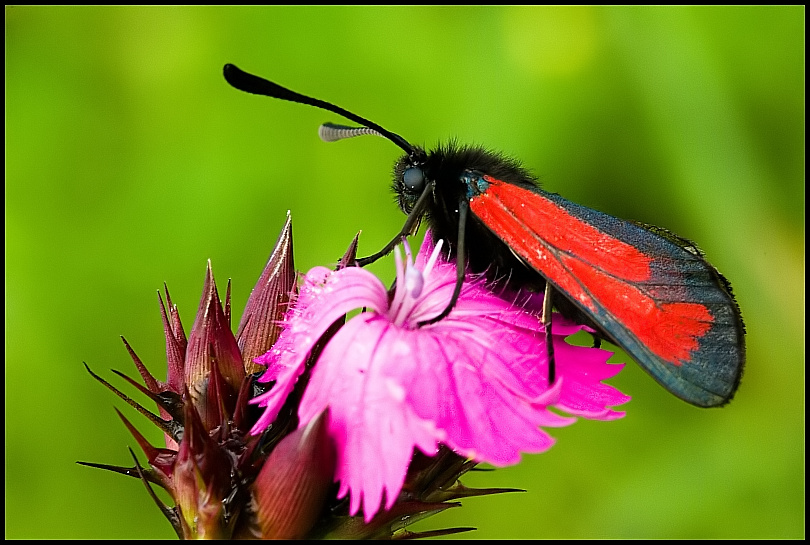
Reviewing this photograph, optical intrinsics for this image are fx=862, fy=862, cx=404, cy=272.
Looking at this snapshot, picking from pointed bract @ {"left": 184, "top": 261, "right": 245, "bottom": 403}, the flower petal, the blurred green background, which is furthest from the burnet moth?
the blurred green background

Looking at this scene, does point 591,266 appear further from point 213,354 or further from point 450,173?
point 213,354

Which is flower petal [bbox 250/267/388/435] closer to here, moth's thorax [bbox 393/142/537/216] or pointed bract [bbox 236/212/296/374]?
pointed bract [bbox 236/212/296/374]

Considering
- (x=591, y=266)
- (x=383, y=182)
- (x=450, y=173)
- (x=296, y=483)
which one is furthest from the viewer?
(x=383, y=182)

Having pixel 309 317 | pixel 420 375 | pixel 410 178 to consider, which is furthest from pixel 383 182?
pixel 420 375

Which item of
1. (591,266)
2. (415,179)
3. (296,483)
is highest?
(415,179)

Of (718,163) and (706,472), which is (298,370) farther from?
(718,163)

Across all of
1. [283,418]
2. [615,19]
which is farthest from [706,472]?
[283,418]

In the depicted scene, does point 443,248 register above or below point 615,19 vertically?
below
